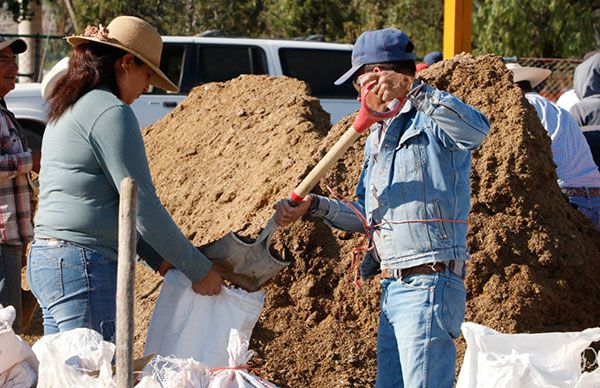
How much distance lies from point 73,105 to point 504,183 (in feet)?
10.4

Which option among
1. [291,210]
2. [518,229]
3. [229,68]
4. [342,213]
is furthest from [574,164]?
[229,68]

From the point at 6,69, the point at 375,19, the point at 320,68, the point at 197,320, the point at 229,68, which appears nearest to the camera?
the point at 197,320

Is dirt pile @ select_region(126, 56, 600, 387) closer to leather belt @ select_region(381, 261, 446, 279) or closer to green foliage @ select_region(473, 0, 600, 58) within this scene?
leather belt @ select_region(381, 261, 446, 279)

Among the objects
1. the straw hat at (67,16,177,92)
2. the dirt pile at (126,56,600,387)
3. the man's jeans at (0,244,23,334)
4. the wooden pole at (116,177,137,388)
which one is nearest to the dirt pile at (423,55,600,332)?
the dirt pile at (126,56,600,387)

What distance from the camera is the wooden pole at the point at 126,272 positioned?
2998 mm

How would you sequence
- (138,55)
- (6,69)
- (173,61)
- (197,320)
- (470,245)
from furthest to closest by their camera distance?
(173,61)
(470,245)
(6,69)
(197,320)
(138,55)

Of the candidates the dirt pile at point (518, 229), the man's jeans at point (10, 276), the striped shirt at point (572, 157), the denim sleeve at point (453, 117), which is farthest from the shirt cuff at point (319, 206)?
the striped shirt at point (572, 157)

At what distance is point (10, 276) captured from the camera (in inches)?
196

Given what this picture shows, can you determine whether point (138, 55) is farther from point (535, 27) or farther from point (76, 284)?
point (535, 27)

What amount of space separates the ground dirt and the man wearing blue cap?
1.47 metres

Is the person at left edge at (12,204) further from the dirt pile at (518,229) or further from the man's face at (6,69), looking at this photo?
the dirt pile at (518,229)

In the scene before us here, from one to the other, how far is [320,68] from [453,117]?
9.14 metres

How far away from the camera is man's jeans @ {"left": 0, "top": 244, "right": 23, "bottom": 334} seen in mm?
4934

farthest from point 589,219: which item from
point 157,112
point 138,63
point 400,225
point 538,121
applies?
point 157,112
